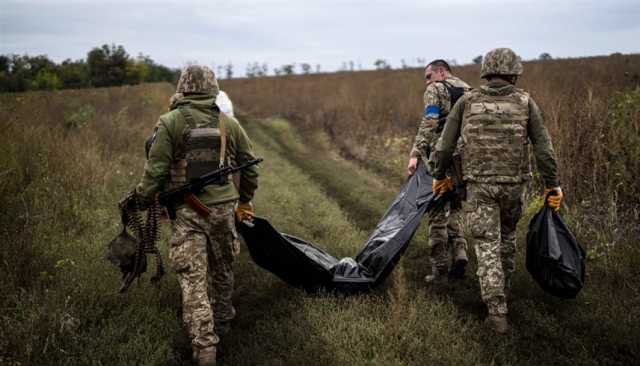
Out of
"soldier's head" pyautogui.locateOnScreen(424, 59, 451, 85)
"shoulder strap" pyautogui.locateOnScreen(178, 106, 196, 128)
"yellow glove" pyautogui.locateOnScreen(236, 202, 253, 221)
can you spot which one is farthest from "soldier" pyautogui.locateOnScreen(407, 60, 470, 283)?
"shoulder strap" pyautogui.locateOnScreen(178, 106, 196, 128)

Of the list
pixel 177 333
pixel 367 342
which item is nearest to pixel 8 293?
pixel 177 333

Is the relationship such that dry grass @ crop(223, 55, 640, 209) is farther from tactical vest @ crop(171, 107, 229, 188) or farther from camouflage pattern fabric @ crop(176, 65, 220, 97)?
camouflage pattern fabric @ crop(176, 65, 220, 97)

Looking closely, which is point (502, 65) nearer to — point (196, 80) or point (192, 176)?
point (196, 80)

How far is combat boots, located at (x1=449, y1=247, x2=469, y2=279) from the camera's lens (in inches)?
Answer: 202

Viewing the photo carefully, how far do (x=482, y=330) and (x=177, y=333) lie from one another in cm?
255

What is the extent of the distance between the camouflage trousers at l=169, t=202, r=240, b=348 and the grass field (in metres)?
0.31

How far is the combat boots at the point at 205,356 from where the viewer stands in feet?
11.5

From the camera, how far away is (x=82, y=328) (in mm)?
3854

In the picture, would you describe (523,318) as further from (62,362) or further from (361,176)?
(361,176)

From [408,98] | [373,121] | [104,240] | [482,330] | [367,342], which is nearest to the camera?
[367,342]

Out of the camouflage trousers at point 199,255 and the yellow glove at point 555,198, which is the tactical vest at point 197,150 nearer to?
the camouflage trousers at point 199,255

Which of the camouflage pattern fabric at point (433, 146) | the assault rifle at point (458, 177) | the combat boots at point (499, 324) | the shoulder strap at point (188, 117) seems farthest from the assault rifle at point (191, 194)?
the combat boots at point (499, 324)

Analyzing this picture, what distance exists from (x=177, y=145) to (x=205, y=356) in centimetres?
162

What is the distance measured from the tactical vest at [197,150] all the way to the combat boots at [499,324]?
2603 mm
